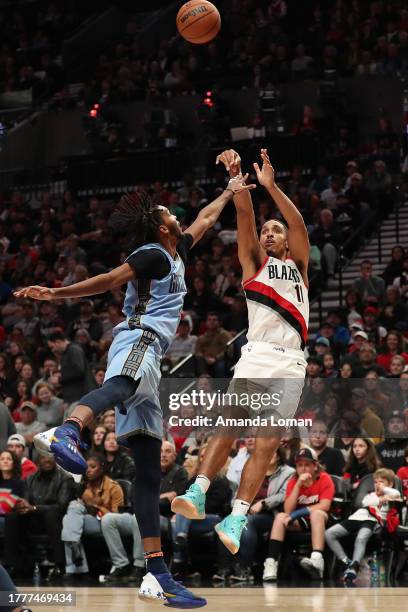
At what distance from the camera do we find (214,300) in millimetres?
16234

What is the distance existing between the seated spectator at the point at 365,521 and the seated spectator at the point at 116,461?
2.37 m

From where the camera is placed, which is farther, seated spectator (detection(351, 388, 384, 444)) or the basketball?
seated spectator (detection(351, 388, 384, 444))

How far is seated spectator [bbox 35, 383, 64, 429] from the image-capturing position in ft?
46.0

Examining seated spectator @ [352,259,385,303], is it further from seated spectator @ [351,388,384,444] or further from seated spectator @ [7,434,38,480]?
seated spectator @ [7,434,38,480]

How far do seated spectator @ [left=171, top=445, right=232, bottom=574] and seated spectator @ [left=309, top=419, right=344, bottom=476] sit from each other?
0.99m

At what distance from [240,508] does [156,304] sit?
4.95 ft

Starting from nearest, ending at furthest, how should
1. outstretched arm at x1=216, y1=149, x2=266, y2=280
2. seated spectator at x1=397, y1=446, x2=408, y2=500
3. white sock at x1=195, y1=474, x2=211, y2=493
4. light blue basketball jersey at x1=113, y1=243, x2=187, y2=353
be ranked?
light blue basketball jersey at x1=113, y1=243, x2=187, y2=353
white sock at x1=195, y1=474, x2=211, y2=493
outstretched arm at x1=216, y1=149, x2=266, y2=280
seated spectator at x1=397, y1=446, x2=408, y2=500

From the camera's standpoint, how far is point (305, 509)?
11.1m

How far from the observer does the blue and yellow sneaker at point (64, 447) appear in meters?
6.32

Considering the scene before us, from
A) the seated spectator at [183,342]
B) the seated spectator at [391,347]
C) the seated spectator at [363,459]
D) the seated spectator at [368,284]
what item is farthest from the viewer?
the seated spectator at [368,284]

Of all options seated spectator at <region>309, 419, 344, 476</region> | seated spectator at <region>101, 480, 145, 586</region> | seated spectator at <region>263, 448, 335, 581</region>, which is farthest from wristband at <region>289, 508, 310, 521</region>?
seated spectator at <region>101, 480, 145, 586</region>

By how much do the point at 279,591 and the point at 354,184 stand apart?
385 inches

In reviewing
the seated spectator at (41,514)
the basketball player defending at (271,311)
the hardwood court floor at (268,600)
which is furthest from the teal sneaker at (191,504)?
the seated spectator at (41,514)

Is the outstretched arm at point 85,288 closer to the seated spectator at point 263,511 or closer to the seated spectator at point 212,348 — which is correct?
the seated spectator at point 263,511
